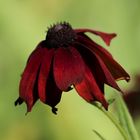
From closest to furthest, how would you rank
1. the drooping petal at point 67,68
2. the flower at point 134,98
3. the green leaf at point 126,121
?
1. the drooping petal at point 67,68
2. the green leaf at point 126,121
3. the flower at point 134,98

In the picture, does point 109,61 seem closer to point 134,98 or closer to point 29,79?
point 29,79

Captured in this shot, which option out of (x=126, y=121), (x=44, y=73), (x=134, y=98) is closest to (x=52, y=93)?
(x=44, y=73)

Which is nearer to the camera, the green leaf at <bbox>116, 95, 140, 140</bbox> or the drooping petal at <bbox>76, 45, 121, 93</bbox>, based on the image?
the drooping petal at <bbox>76, 45, 121, 93</bbox>

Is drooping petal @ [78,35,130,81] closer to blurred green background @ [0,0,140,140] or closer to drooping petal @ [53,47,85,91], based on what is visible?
drooping petal @ [53,47,85,91]

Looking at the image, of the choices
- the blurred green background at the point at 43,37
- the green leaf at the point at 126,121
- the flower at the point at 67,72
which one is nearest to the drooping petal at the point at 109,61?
the flower at the point at 67,72

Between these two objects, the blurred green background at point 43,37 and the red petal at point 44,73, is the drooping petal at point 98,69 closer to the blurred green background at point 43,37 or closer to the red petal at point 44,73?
the red petal at point 44,73

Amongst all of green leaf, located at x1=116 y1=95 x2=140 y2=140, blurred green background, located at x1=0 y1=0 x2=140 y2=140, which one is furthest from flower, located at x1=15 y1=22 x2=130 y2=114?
blurred green background, located at x1=0 y1=0 x2=140 y2=140
